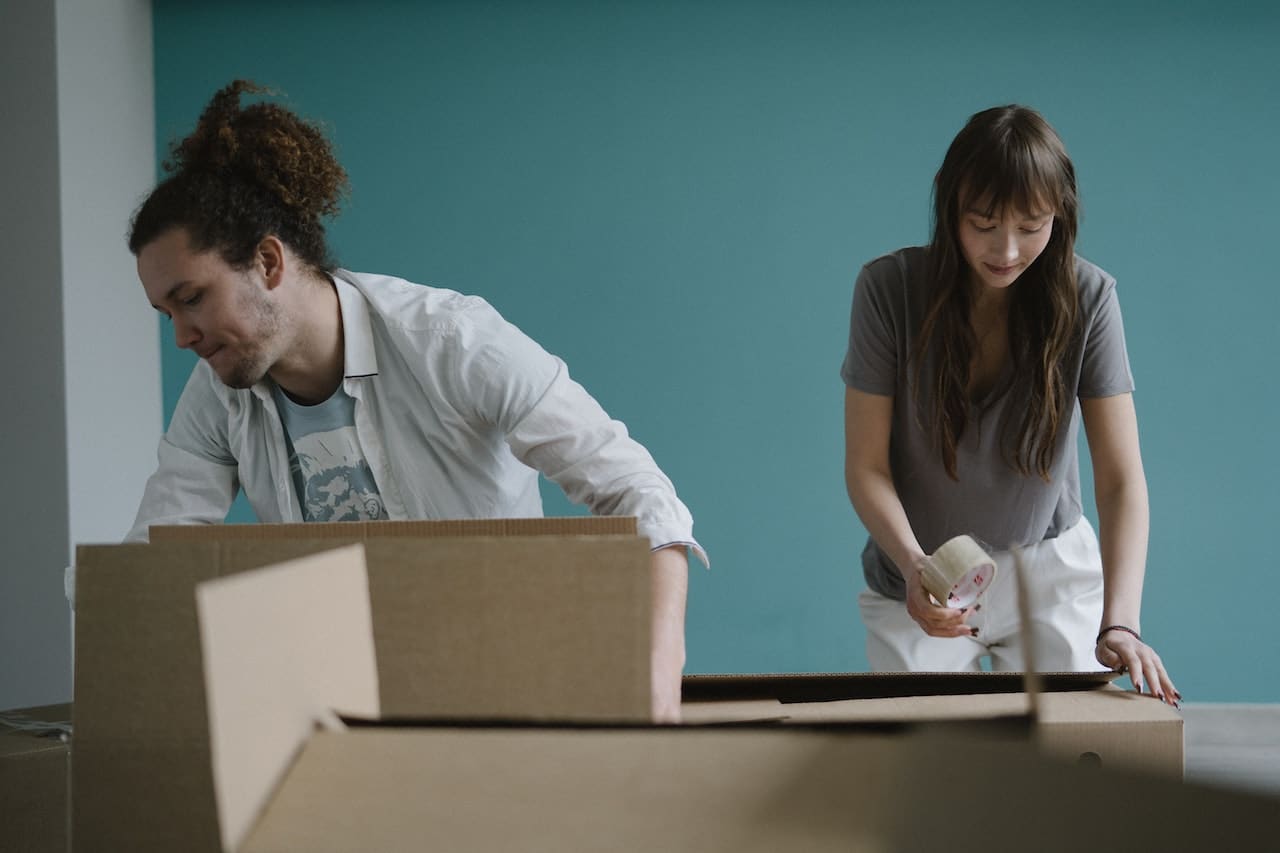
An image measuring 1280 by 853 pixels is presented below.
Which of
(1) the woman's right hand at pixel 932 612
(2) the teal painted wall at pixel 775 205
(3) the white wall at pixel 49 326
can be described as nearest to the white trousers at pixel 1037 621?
(1) the woman's right hand at pixel 932 612

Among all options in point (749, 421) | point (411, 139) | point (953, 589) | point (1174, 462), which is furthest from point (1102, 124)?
point (953, 589)

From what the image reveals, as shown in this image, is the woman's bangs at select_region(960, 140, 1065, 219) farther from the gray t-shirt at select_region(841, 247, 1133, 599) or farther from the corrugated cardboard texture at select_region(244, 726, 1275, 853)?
the corrugated cardboard texture at select_region(244, 726, 1275, 853)

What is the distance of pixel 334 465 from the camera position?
130cm

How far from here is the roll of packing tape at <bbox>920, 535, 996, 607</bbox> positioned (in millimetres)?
1143

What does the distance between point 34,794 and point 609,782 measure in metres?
0.78

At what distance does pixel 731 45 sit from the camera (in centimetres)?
297

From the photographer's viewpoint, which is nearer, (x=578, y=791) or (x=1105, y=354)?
(x=578, y=791)

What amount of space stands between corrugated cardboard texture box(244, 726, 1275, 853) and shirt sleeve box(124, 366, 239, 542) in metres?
1.00

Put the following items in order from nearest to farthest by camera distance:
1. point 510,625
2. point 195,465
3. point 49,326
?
1. point 510,625
2. point 195,465
3. point 49,326

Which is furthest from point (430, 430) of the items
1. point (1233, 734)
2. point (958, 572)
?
point (1233, 734)

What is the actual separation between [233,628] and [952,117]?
2.89 meters

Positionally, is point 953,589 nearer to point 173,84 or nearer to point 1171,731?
point 1171,731

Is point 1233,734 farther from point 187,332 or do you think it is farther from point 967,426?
point 187,332

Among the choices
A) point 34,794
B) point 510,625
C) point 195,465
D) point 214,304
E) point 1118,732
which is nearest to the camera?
point 510,625
